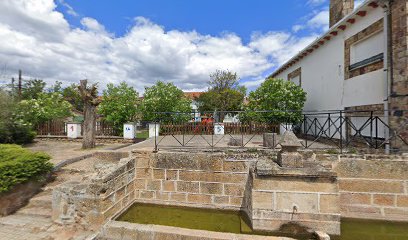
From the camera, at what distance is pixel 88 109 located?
32.8 feet

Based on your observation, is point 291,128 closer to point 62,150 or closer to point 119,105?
point 119,105

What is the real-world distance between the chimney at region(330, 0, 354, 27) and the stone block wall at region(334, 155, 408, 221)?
776 cm

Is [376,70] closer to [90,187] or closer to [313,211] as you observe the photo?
[313,211]

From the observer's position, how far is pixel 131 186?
569 centimetres

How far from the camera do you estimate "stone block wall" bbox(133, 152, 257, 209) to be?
536cm

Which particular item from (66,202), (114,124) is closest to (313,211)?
(66,202)

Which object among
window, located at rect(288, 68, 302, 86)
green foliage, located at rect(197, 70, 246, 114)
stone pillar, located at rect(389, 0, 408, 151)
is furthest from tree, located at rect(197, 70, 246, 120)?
stone pillar, located at rect(389, 0, 408, 151)

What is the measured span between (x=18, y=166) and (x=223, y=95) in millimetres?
23473

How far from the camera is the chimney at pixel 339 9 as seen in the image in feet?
31.6

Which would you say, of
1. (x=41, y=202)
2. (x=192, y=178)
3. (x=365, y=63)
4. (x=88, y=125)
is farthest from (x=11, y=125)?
(x=365, y=63)

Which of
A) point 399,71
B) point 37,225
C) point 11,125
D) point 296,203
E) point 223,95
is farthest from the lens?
point 223,95

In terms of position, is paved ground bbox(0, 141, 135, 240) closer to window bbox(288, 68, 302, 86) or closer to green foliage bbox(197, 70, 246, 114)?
window bbox(288, 68, 302, 86)

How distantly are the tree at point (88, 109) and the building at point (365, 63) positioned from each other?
10595 mm

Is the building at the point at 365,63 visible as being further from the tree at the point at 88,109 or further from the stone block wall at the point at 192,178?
the tree at the point at 88,109
